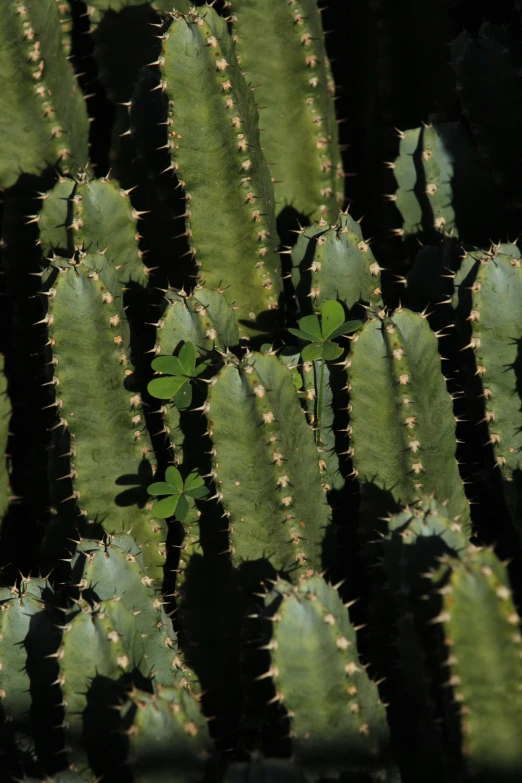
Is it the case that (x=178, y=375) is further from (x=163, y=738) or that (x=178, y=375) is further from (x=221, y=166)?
(x=163, y=738)

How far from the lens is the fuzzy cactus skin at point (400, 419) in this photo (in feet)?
8.95

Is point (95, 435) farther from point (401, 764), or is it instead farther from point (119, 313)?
point (401, 764)

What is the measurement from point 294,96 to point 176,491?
161 centimetres

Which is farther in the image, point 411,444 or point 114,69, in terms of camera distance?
point 114,69

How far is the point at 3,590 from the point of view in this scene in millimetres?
2869

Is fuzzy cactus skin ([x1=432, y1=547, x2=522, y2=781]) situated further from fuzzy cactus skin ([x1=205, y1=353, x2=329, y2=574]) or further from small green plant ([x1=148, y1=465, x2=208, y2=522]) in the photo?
small green plant ([x1=148, y1=465, x2=208, y2=522])

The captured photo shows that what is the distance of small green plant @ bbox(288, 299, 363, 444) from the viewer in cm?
290

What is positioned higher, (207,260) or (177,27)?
(177,27)

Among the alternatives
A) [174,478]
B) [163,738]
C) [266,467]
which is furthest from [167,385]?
[163,738]

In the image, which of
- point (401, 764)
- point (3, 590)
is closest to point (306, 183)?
point (3, 590)

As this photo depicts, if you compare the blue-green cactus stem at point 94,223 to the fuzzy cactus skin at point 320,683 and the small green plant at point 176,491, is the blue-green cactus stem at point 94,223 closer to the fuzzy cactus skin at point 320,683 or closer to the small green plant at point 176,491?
the small green plant at point 176,491

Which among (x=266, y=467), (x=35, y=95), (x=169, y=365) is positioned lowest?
(x=266, y=467)

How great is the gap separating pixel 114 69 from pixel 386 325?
1.73m

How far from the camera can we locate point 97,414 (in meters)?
3.03
